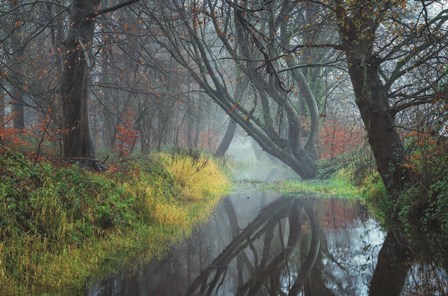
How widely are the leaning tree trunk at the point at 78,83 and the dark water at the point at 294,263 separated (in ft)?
13.6

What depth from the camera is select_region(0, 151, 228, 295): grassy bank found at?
4969mm

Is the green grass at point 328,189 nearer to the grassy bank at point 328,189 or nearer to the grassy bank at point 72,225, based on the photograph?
the grassy bank at point 328,189

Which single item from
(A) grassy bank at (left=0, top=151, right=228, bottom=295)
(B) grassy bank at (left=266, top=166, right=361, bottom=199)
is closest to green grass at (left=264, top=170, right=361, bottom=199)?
(B) grassy bank at (left=266, top=166, right=361, bottom=199)

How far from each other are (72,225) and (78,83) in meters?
5.33

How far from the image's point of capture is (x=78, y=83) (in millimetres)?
10664

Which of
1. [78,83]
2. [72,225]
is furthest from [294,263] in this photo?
[78,83]

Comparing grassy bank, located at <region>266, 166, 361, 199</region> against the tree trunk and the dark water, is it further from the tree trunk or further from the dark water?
the dark water

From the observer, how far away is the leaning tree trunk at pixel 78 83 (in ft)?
34.4

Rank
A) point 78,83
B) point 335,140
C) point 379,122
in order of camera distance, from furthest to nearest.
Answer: point 335,140, point 78,83, point 379,122

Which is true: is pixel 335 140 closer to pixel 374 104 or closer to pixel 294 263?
pixel 374 104

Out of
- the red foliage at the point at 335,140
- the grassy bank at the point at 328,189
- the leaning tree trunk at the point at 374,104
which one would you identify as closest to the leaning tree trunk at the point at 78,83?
the leaning tree trunk at the point at 374,104

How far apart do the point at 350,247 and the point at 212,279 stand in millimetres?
2620

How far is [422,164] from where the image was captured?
7949 mm

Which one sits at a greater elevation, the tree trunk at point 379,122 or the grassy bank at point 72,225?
the tree trunk at point 379,122
